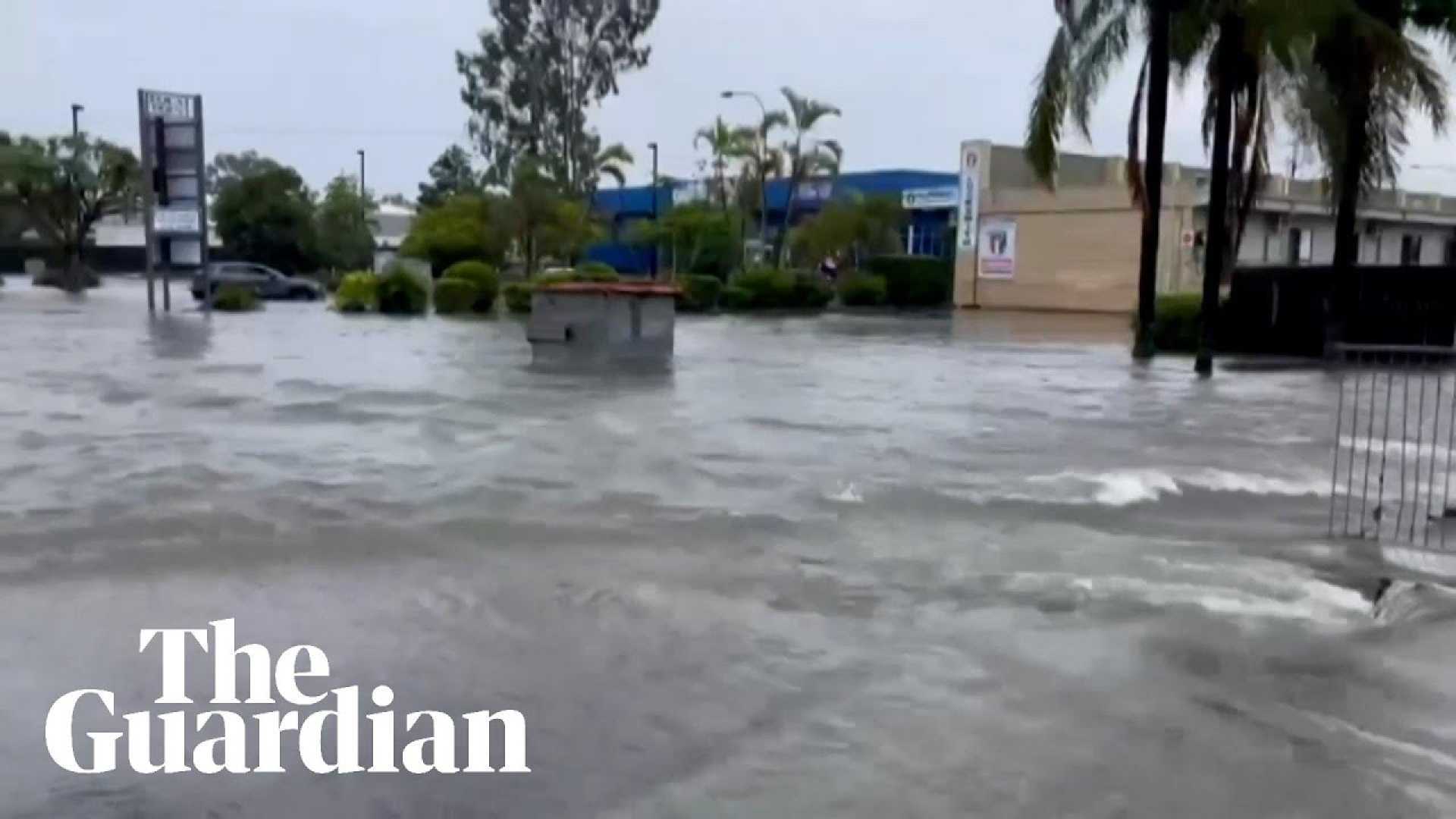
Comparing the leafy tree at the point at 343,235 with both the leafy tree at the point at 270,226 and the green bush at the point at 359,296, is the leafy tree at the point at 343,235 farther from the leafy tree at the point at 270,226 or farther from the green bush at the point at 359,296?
the green bush at the point at 359,296

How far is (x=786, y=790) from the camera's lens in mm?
5016

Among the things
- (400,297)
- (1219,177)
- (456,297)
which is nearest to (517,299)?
(456,297)

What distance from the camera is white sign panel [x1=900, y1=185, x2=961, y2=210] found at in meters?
56.3

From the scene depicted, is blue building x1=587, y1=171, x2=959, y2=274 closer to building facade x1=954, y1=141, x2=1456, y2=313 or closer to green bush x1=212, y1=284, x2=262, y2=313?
building facade x1=954, y1=141, x2=1456, y2=313

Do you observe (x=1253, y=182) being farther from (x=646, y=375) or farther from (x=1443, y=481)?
(x=1443, y=481)

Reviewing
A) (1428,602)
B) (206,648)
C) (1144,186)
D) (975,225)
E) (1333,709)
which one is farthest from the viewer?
(975,225)

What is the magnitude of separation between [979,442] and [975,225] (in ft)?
137

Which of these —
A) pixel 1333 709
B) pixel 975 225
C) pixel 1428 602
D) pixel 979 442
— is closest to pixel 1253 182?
pixel 979 442

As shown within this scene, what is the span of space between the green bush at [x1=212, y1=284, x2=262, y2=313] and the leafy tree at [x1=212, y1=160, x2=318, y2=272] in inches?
831

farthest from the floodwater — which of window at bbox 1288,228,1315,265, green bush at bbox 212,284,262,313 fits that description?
window at bbox 1288,228,1315,265

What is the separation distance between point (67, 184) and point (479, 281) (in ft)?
81.1

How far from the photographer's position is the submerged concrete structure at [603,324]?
73.8 feet

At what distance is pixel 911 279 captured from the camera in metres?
52.5

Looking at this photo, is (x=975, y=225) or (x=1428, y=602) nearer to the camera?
(x=1428, y=602)
